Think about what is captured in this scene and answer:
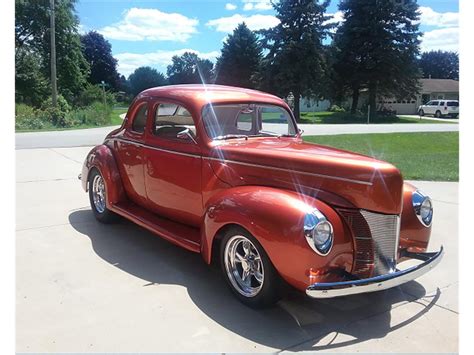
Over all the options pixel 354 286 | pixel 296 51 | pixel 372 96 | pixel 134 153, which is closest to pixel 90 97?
pixel 296 51

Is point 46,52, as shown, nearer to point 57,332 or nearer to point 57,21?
point 57,21

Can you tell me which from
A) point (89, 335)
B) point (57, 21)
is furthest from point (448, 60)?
point (89, 335)

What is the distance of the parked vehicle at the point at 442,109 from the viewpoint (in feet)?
138

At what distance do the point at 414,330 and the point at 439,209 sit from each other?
390 cm

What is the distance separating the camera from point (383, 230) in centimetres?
340

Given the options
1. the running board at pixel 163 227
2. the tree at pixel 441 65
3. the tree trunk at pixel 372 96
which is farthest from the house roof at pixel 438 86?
the running board at pixel 163 227

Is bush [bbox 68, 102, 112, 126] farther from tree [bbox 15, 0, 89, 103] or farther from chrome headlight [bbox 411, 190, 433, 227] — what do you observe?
chrome headlight [bbox 411, 190, 433, 227]

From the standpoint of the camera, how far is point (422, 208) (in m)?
3.98

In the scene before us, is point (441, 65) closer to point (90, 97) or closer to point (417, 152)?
point (90, 97)

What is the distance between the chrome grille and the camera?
11.1 feet

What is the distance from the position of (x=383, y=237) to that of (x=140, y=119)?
11.0 ft

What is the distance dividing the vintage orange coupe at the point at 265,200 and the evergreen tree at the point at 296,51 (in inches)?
1304

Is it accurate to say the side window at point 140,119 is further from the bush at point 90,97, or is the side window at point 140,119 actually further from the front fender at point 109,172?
the bush at point 90,97

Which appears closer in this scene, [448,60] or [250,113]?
[250,113]
